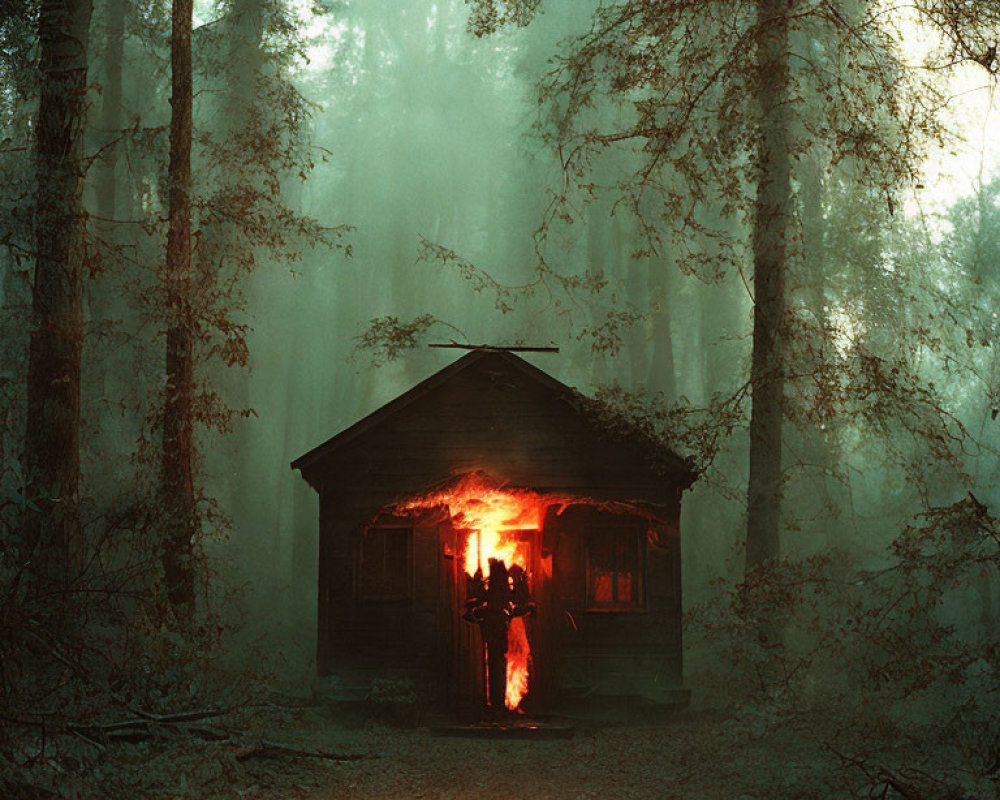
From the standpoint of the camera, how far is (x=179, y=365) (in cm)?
1410

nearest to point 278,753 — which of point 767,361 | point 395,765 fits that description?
point 395,765

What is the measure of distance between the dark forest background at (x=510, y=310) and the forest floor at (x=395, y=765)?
363 millimetres

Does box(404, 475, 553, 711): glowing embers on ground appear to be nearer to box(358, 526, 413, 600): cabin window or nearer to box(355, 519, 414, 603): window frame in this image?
box(355, 519, 414, 603): window frame

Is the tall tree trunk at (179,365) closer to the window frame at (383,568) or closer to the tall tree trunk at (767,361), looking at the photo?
the window frame at (383,568)

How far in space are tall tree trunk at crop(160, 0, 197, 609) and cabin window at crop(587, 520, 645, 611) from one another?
6.34 m

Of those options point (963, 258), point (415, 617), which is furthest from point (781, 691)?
point (963, 258)

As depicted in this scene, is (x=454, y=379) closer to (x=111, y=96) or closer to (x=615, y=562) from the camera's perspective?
(x=615, y=562)

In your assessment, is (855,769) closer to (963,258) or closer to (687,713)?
(687,713)

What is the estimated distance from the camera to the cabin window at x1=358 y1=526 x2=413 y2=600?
15766 millimetres

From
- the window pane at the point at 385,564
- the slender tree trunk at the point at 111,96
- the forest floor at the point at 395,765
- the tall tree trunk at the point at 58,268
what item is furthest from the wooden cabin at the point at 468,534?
the slender tree trunk at the point at 111,96

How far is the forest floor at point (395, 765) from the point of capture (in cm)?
818

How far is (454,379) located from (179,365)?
14.2 ft

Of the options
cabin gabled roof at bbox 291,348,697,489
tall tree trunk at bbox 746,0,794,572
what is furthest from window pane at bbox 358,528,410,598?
tall tree trunk at bbox 746,0,794,572

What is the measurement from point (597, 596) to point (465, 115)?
3465 cm
